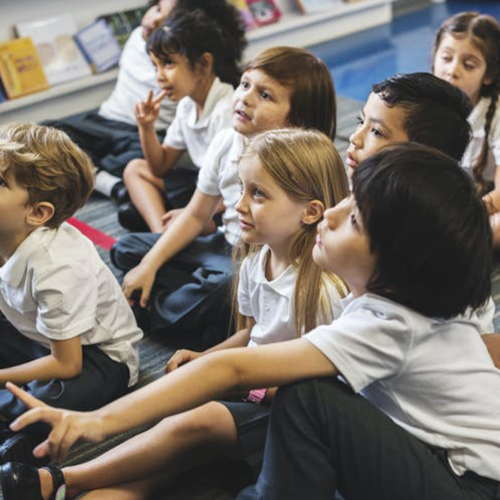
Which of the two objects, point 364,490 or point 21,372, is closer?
point 364,490

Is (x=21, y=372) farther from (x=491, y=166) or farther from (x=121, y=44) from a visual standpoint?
(x=121, y=44)

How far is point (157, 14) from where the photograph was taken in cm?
237

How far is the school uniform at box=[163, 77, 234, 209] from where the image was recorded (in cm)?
197

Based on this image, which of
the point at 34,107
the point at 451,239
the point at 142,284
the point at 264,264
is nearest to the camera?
the point at 451,239

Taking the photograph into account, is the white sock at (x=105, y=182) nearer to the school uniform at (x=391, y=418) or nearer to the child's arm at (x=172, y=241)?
the child's arm at (x=172, y=241)

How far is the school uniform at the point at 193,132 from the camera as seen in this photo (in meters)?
1.97

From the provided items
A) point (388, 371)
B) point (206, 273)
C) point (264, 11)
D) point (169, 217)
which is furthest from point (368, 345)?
point (264, 11)

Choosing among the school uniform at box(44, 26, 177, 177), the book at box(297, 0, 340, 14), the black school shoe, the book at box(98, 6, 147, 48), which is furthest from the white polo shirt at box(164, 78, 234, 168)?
the book at box(297, 0, 340, 14)

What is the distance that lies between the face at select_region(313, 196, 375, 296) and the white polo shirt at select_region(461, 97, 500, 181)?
1.01 m

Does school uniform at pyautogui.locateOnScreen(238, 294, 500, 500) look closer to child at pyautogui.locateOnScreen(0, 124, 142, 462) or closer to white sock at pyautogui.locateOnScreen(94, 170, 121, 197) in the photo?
child at pyautogui.locateOnScreen(0, 124, 142, 462)

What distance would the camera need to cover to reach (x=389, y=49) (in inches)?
155

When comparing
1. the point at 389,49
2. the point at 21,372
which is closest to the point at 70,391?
the point at 21,372

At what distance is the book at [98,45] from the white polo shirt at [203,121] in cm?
130

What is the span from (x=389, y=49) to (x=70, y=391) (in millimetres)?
3082
